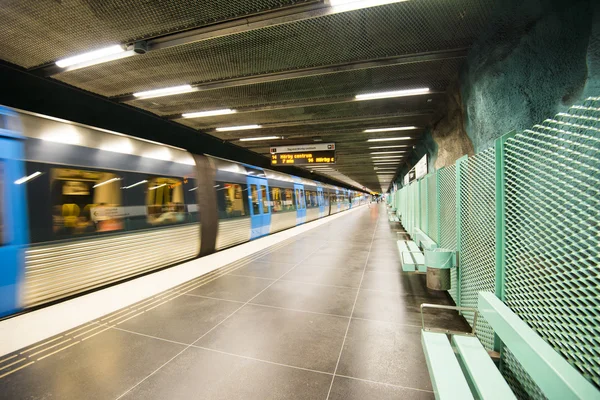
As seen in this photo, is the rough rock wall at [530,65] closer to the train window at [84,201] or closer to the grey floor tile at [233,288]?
the grey floor tile at [233,288]

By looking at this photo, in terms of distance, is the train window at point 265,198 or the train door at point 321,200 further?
the train door at point 321,200

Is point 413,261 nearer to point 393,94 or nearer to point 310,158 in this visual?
point 393,94

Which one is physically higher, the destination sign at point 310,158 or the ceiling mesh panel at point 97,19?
the ceiling mesh panel at point 97,19

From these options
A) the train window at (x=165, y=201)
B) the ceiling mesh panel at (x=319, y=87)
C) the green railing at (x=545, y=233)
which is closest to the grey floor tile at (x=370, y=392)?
the green railing at (x=545, y=233)

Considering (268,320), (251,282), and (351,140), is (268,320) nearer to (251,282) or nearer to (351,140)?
(251,282)

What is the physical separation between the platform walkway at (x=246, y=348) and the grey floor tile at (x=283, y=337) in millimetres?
10

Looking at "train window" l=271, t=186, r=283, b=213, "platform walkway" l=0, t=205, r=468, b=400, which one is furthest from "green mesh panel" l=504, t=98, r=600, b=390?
"train window" l=271, t=186, r=283, b=213

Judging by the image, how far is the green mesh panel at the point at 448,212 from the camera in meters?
3.39

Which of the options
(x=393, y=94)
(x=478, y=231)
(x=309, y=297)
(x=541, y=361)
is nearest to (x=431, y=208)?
(x=478, y=231)

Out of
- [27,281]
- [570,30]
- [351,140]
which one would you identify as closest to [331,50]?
[570,30]

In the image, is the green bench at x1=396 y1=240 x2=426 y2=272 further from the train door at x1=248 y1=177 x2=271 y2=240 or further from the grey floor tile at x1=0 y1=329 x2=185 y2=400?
the train door at x1=248 y1=177 x2=271 y2=240

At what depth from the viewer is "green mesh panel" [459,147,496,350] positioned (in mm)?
2164

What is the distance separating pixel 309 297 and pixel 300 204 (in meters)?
9.38

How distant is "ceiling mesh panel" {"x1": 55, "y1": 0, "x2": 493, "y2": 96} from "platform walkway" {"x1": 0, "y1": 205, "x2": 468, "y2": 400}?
3.70 metres
